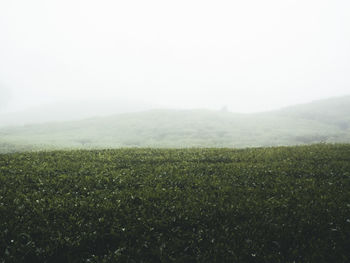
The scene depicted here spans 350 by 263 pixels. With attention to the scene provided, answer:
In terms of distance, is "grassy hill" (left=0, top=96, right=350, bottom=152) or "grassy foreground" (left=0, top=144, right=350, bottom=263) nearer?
"grassy foreground" (left=0, top=144, right=350, bottom=263)

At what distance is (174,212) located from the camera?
8.32m

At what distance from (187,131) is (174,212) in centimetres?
4330

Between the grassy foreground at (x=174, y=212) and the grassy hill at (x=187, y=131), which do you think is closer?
the grassy foreground at (x=174, y=212)

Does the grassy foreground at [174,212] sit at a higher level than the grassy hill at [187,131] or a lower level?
lower

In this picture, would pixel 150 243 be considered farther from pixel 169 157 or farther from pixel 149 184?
A: pixel 169 157

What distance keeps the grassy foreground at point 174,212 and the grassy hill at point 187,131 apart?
25.5 m

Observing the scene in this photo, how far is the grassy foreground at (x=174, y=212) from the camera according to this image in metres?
6.65

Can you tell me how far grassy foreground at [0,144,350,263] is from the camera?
665cm

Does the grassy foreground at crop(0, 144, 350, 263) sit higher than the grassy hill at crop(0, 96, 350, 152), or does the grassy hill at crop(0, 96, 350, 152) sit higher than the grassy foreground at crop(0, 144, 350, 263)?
the grassy hill at crop(0, 96, 350, 152)

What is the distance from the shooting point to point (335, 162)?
12.8 m

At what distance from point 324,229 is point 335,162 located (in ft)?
22.5

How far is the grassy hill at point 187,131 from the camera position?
40281 mm

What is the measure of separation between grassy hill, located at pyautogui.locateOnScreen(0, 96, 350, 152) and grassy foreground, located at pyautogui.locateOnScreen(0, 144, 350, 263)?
83.8 feet

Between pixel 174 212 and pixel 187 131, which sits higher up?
pixel 187 131
